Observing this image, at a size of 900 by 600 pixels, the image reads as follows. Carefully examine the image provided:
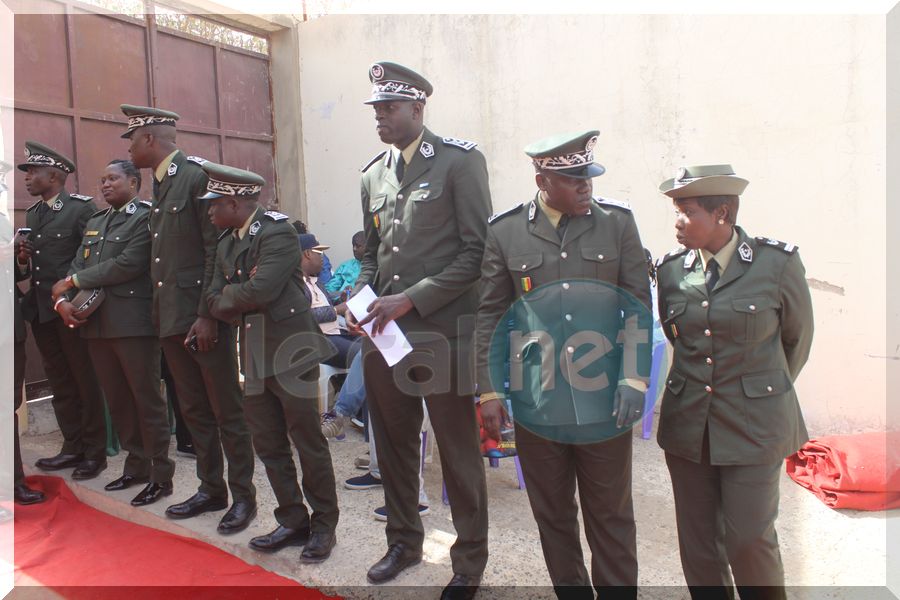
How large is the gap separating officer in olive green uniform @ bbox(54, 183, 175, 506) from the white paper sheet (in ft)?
5.99

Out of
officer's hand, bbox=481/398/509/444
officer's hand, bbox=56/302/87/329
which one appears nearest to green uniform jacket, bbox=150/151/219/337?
officer's hand, bbox=56/302/87/329

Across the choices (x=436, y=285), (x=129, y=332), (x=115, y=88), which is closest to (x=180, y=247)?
(x=129, y=332)

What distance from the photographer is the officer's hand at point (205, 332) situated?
3699 mm

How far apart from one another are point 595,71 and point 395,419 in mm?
3907

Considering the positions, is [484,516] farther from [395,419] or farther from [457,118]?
[457,118]

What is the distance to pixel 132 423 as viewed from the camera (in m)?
4.52

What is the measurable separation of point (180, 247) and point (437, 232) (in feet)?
5.63

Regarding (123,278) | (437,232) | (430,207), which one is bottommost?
(123,278)

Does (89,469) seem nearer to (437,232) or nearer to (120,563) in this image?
(120,563)

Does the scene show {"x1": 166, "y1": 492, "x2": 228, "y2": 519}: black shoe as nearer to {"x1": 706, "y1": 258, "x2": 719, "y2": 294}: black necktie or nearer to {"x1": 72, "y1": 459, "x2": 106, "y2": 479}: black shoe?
{"x1": 72, "y1": 459, "x2": 106, "y2": 479}: black shoe

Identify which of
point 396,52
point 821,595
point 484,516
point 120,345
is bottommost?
point 821,595

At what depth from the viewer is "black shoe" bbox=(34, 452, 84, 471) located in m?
4.92

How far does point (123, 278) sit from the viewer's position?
4234 mm

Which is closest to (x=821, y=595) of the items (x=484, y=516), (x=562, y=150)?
(x=484, y=516)
